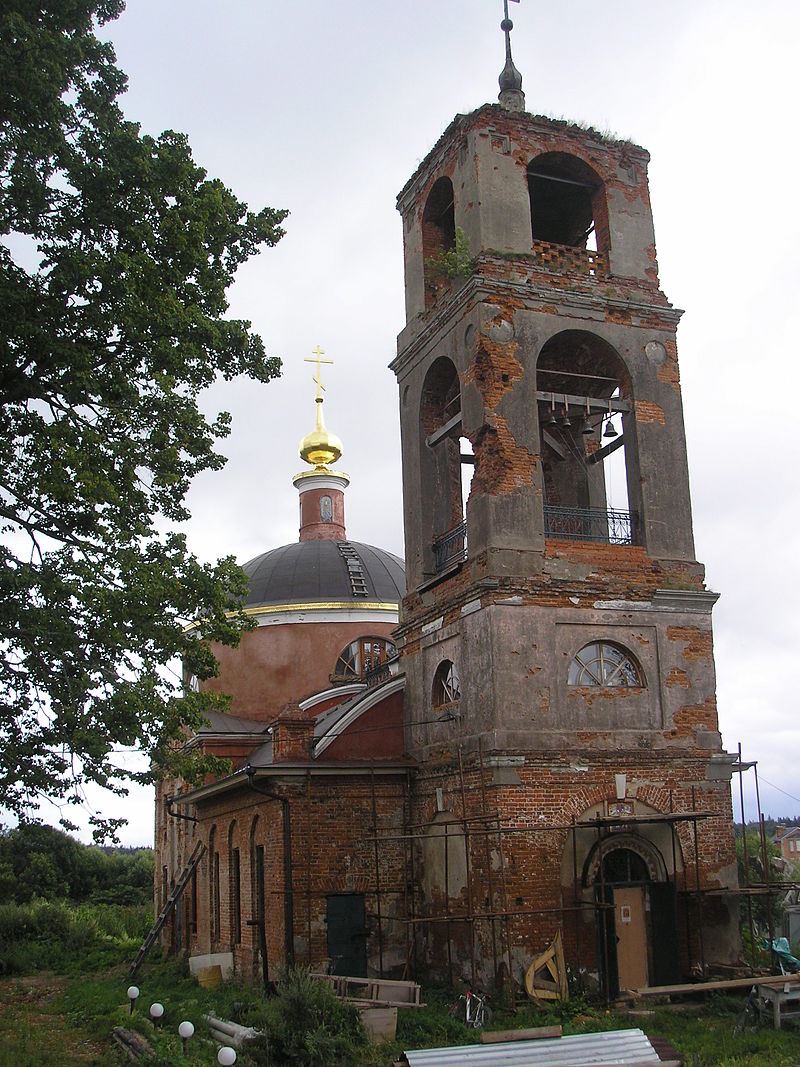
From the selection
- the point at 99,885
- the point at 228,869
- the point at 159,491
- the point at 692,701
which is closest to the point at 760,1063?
the point at 692,701

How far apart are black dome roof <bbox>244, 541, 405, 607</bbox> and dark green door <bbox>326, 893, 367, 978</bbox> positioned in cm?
977

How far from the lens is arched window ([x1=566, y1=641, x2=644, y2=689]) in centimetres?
1645

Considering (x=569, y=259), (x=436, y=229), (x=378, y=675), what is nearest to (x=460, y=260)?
(x=569, y=259)

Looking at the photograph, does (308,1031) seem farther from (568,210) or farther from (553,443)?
(568,210)

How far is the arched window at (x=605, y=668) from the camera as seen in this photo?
16453mm

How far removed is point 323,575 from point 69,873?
66.9 feet

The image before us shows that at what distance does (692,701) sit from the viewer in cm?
1692

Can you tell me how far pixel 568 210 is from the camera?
67.9ft

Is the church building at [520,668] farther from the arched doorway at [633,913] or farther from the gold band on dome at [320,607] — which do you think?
the gold band on dome at [320,607]

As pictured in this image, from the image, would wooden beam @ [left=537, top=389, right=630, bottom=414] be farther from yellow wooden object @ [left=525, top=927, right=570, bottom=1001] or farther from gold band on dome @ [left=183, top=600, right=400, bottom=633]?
gold band on dome @ [left=183, top=600, right=400, bottom=633]

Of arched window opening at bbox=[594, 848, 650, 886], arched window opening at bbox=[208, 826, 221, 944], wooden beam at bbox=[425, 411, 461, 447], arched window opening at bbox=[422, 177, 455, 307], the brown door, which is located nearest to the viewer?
the brown door

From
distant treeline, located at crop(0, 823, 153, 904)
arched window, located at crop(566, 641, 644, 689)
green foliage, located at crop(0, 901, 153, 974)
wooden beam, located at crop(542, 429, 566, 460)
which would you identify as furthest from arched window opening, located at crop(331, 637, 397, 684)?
distant treeline, located at crop(0, 823, 153, 904)

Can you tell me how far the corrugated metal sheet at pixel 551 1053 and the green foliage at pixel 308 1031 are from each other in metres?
0.86

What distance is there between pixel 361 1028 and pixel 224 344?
317 inches
